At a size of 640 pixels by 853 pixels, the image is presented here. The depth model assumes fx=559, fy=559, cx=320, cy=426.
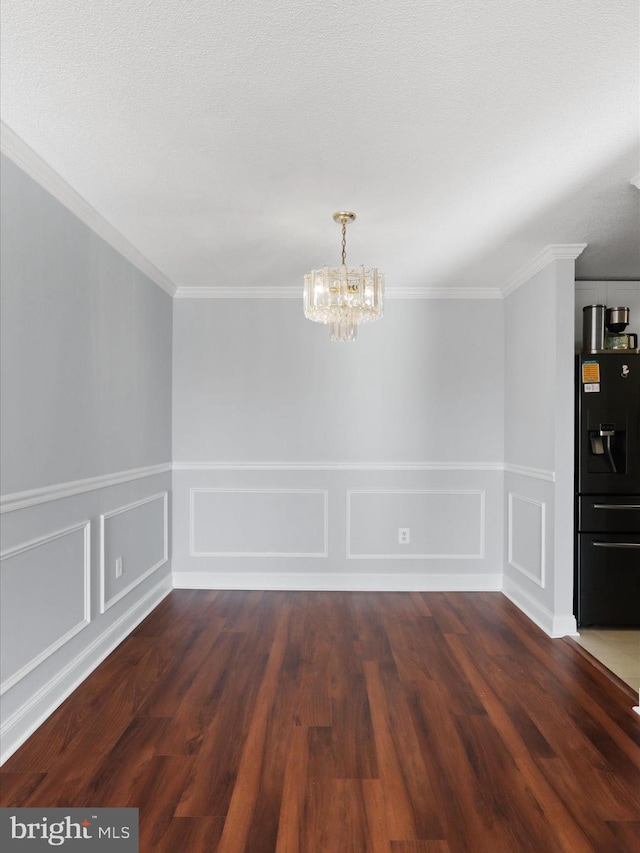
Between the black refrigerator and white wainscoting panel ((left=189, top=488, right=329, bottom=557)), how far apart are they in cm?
197

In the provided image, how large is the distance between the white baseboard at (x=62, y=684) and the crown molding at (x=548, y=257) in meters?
3.62

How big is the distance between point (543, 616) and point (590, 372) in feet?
5.43

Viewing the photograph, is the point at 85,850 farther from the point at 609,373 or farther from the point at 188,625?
the point at 609,373

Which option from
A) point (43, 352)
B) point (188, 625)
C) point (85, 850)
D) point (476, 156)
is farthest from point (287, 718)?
point (476, 156)

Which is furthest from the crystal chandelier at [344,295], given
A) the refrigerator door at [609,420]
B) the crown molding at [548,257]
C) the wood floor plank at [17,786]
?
the wood floor plank at [17,786]

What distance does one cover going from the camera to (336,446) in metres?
4.72

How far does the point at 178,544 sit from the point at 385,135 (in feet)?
11.6

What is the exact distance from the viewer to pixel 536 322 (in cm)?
400

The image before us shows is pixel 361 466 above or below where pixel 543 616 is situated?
above

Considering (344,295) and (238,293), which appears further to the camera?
(238,293)

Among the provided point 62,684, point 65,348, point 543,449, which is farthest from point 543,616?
point 65,348

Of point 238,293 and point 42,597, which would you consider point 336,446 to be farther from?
point 42,597

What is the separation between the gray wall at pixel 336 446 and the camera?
15.4 feet

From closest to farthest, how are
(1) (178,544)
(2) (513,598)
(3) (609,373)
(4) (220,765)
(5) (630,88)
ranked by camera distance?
(5) (630,88) < (4) (220,765) < (3) (609,373) < (2) (513,598) < (1) (178,544)
